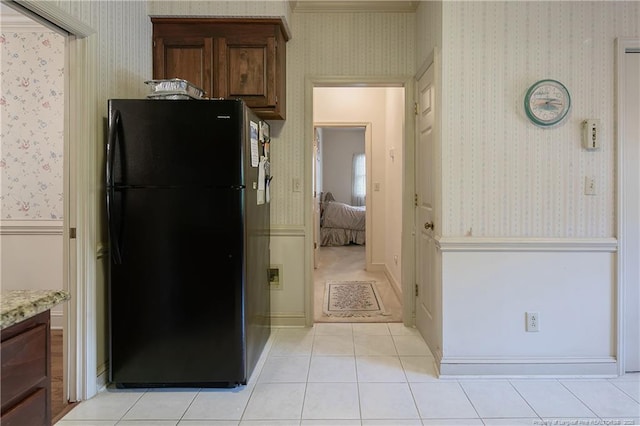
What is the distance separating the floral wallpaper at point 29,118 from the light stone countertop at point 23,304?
7.48ft

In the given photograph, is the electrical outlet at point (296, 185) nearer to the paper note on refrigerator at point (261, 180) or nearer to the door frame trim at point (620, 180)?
the paper note on refrigerator at point (261, 180)

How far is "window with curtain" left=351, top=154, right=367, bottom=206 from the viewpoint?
9.19 m

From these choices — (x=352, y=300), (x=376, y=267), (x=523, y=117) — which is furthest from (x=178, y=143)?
(x=376, y=267)

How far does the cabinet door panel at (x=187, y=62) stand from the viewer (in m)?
2.61

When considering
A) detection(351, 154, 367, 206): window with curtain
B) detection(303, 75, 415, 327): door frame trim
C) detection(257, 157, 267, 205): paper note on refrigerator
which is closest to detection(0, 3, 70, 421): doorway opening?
detection(257, 157, 267, 205): paper note on refrigerator

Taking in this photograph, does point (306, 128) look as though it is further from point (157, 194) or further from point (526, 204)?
point (526, 204)

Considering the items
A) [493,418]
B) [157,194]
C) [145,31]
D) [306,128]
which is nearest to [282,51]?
[306,128]

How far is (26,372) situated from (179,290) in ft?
3.85

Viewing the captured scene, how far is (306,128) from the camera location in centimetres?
308

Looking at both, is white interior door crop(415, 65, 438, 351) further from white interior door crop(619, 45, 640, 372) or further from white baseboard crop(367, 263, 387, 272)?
white baseboard crop(367, 263, 387, 272)

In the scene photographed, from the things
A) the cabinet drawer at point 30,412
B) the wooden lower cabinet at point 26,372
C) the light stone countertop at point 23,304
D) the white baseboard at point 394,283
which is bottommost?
the white baseboard at point 394,283

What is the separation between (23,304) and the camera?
0.91 m

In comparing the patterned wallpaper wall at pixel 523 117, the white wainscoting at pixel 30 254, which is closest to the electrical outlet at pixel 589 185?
the patterned wallpaper wall at pixel 523 117

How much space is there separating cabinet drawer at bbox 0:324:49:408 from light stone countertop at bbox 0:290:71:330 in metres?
0.06
